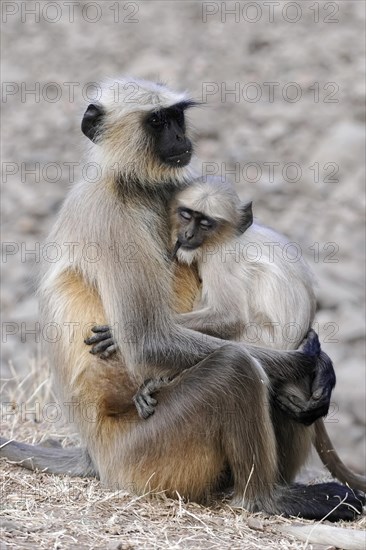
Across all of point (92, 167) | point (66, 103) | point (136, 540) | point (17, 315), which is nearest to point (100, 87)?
point (92, 167)

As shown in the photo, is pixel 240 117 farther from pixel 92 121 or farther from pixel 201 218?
pixel 201 218

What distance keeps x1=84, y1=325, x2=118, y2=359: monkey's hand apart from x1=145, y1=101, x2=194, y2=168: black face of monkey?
2.89 feet

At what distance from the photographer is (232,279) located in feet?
16.9

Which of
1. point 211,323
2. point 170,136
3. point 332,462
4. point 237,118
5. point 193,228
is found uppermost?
point 237,118

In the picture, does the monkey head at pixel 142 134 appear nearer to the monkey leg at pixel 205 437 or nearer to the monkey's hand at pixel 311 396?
the monkey leg at pixel 205 437

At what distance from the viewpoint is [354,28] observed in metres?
11.6

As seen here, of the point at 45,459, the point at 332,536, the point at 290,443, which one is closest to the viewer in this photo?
the point at 332,536

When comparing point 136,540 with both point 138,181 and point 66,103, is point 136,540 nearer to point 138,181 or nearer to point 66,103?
point 138,181

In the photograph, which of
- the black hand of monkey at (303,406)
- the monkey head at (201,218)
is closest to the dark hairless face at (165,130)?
the monkey head at (201,218)

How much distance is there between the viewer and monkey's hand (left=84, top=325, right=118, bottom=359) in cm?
508

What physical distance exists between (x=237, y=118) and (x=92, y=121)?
583 centimetres

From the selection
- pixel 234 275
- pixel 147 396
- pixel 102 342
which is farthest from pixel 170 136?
pixel 147 396

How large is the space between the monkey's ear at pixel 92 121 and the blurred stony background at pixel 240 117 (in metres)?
3.93

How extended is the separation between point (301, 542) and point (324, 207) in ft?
19.7
